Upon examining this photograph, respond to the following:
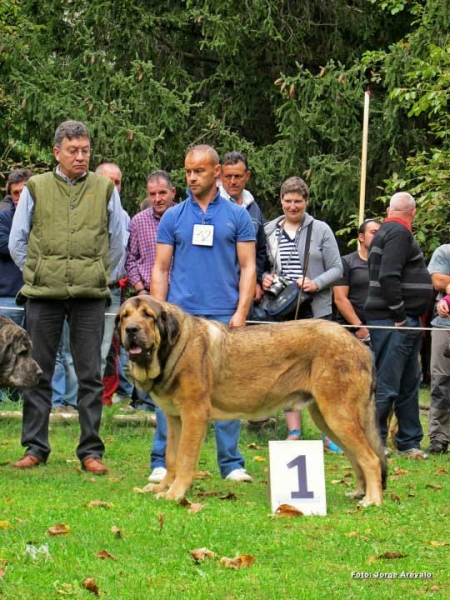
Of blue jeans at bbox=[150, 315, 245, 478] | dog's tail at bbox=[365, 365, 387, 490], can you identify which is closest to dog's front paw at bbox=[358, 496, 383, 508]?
dog's tail at bbox=[365, 365, 387, 490]

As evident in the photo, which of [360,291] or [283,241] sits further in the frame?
[360,291]

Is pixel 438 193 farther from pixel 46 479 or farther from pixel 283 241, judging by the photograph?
pixel 46 479

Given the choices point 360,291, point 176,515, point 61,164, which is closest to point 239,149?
point 360,291

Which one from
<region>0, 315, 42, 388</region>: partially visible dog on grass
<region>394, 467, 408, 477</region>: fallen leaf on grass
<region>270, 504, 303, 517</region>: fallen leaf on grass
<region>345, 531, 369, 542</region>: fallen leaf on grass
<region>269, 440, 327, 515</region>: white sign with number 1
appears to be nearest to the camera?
<region>345, 531, 369, 542</region>: fallen leaf on grass

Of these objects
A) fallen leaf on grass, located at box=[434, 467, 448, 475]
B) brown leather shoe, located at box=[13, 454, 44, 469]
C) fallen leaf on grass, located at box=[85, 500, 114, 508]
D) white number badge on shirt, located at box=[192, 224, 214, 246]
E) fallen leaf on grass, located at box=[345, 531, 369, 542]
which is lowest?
fallen leaf on grass, located at box=[434, 467, 448, 475]

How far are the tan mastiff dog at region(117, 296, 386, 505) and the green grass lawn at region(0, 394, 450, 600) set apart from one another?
363mm

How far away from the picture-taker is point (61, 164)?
868 cm

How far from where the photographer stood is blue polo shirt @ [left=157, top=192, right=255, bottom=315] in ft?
27.8

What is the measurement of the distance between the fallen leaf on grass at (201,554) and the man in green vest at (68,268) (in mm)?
2852

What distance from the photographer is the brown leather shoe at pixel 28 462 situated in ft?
28.7

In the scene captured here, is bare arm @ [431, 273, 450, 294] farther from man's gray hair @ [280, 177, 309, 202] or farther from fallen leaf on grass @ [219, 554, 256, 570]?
fallen leaf on grass @ [219, 554, 256, 570]

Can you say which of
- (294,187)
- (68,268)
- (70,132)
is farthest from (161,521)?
(294,187)

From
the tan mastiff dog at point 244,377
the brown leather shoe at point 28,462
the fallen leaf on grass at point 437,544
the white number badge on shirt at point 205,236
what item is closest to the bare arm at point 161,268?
the white number badge on shirt at point 205,236

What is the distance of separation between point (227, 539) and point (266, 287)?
4327mm
